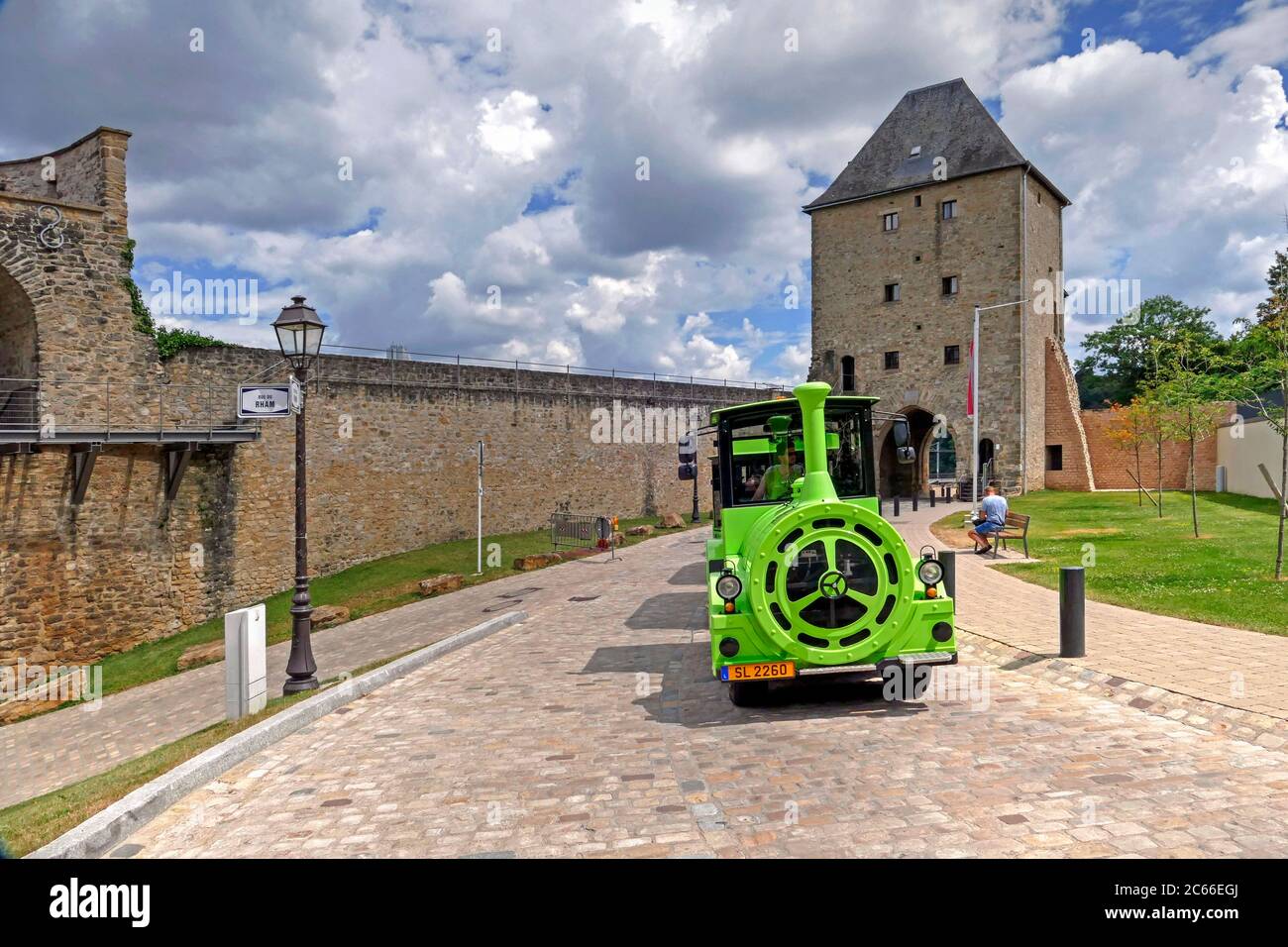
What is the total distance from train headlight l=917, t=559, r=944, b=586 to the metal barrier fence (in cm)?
1663

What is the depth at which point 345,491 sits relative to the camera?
25.1 meters

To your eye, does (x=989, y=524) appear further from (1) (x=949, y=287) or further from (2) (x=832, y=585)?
(1) (x=949, y=287)

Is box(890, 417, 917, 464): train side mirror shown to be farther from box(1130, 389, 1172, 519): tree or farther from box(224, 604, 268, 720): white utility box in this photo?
box(1130, 389, 1172, 519): tree

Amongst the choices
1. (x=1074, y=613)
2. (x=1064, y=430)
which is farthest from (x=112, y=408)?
(x=1064, y=430)

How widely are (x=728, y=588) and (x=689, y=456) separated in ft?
17.8

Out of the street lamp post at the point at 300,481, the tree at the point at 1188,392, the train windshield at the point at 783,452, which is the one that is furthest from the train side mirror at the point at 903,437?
the tree at the point at 1188,392

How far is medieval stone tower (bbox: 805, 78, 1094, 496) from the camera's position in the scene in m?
34.2

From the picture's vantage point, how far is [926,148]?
1467 inches

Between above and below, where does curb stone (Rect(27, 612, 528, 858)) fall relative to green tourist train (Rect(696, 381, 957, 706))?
below

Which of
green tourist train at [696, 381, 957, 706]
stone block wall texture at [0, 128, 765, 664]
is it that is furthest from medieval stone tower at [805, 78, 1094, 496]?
green tourist train at [696, 381, 957, 706]

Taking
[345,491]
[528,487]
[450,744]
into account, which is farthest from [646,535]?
[450,744]

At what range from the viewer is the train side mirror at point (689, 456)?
10.6 meters

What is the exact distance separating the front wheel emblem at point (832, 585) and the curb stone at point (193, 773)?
5.30m

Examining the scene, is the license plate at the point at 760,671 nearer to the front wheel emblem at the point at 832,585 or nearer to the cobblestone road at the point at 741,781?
the cobblestone road at the point at 741,781
